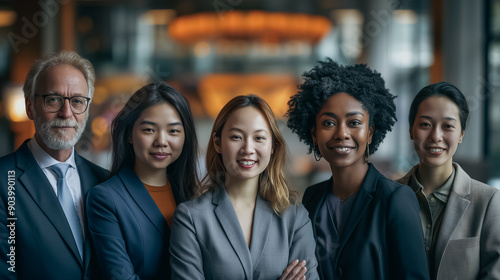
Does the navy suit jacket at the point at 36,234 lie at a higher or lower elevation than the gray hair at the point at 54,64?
lower

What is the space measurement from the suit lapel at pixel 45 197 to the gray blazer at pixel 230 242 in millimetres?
370

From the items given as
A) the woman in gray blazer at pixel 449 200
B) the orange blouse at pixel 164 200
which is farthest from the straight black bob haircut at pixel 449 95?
the orange blouse at pixel 164 200

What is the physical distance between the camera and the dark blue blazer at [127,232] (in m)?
1.74

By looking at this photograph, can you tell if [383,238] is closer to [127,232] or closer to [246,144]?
[246,144]

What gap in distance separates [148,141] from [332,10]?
8.68m

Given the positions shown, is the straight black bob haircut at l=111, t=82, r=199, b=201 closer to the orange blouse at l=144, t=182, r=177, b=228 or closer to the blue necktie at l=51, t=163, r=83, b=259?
the orange blouse at l=144, t=182, r=177, b=228

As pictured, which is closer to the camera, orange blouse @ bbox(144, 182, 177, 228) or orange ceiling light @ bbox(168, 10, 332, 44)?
orange blouse @ bbox(144, 182, 177, 228)

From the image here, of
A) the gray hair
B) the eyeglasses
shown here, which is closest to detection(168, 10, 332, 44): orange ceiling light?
the gray hair

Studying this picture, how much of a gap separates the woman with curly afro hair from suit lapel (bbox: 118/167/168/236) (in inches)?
21.6

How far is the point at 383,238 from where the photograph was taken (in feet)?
5.57

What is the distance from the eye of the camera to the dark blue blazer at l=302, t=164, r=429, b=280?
164cm

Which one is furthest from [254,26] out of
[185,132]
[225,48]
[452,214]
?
[452,214]

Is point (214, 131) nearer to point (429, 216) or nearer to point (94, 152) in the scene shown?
point (429, 216)

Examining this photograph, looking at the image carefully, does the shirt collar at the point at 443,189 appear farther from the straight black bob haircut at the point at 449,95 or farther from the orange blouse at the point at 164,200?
the orange blouse at the point at 164,200
